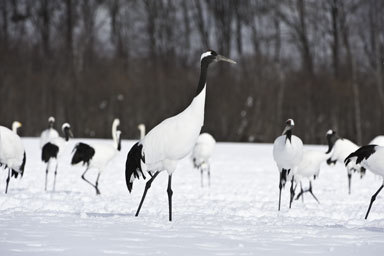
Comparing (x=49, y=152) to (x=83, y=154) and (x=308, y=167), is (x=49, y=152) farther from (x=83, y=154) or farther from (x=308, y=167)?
(x=308, y=167)


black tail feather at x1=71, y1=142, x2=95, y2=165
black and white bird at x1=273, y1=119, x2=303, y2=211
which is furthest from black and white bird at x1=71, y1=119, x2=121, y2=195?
black and white bird at x1=273, y1=119, x2=303, y2=211

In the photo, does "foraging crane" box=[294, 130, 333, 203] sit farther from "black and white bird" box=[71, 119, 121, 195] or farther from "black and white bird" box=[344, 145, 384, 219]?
"black and white bird" box=[71, 119, 121, 195]

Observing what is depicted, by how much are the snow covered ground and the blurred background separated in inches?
481

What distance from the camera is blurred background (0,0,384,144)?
26312mm

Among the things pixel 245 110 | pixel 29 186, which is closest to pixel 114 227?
pixel 29 186

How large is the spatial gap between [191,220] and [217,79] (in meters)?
20.2

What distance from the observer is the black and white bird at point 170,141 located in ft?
22.8

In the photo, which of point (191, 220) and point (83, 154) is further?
point (83, 154)

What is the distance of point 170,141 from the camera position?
23.0ft

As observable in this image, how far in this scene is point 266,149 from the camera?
836 inches

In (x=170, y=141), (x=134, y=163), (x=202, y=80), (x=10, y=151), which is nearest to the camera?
(x=170, y=141)

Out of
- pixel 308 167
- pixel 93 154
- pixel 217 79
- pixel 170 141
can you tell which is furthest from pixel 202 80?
pixel 217 79

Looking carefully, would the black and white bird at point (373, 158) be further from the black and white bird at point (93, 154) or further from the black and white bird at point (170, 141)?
the black and white bird at point (93, 154)

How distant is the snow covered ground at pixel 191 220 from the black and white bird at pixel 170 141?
577mm
